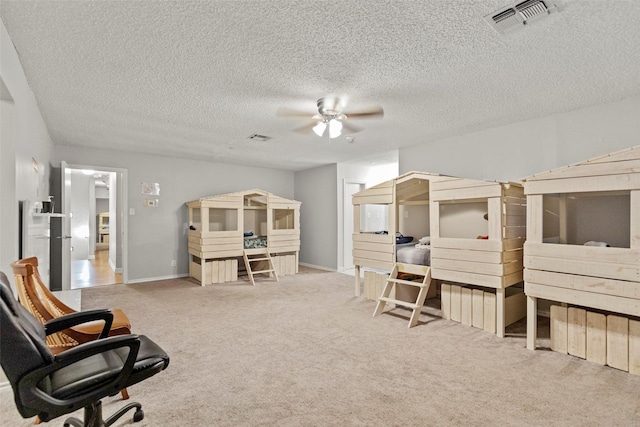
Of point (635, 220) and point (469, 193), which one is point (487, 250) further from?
point (635, 220)

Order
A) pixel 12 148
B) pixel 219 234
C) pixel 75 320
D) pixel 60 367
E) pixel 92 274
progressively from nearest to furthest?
pixel 60 367
pixel 75 320
pixel 12 148
pixel 219 234
pixel 92 274

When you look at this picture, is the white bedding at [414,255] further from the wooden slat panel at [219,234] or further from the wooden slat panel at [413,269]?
the wooden slat panel at [219,234]

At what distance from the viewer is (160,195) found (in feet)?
20.4

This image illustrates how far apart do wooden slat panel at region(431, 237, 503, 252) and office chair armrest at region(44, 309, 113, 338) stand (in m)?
3.17

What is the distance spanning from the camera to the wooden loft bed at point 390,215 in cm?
429

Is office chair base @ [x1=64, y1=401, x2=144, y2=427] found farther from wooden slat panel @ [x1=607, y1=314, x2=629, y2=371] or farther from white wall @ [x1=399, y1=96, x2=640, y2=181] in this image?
white wall @ [x1=399, y1=96, x2=640, y2=181]

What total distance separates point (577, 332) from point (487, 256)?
932 mm

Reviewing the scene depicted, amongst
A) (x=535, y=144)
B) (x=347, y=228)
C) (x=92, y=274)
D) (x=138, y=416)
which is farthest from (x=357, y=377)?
(x=92, y=274)

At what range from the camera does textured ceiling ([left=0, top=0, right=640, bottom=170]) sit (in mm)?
1944

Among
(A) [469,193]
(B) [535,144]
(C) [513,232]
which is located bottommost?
(C) [513,232]

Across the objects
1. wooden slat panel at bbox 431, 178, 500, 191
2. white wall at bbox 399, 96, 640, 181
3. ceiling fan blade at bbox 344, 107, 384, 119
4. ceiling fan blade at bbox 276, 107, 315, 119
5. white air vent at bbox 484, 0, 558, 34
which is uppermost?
white air vent at bbox 484, 0, 558, 34

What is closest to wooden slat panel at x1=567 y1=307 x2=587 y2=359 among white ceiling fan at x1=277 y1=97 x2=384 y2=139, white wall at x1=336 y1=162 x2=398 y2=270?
white ceiling fan at x1=277 y1=97 x2=384 y2=139

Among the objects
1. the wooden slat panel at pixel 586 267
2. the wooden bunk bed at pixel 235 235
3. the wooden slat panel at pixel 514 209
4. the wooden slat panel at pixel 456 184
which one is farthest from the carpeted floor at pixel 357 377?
the wooden bunk bed at pixel 235 235

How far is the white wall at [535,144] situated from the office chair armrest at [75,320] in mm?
4559
